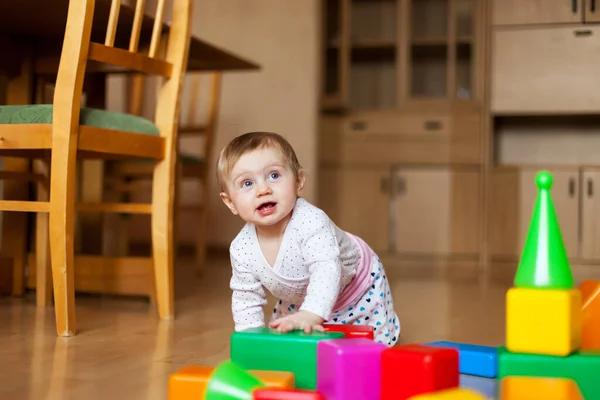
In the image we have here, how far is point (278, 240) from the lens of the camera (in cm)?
123

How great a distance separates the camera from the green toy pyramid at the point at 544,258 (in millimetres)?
874

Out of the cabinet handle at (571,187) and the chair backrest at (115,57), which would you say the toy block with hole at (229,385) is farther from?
the cabinet handle at (571,187)

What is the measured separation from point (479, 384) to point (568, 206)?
2769 mm

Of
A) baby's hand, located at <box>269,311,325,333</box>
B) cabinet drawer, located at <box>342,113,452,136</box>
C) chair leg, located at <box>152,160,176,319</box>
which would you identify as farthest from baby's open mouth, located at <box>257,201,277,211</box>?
cabinet drawer, located at <box>342,113,452,136</box>

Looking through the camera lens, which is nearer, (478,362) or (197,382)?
(197,382)

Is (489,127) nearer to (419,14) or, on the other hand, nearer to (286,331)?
(419,14)

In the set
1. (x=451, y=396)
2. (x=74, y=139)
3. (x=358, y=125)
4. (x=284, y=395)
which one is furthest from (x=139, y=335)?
(x=358, y=125)

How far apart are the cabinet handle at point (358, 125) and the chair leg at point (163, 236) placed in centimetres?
221

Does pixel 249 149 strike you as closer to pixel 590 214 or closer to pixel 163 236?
pixel 163 236

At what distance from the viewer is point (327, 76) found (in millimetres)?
3957

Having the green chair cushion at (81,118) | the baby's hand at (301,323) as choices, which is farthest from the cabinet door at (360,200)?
the baby's hand at (301,323)

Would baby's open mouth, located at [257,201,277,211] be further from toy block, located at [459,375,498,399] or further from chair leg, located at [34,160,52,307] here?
chair leg, located at [34,160,52,307]

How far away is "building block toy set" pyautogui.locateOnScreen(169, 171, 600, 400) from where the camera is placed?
30.0 inches

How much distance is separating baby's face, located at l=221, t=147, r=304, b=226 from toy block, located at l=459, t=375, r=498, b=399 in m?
0.39
